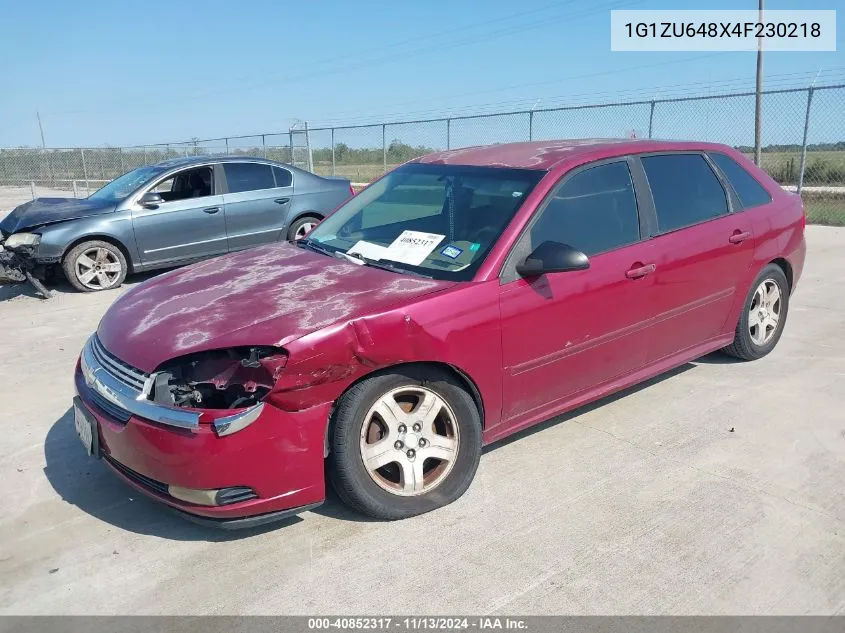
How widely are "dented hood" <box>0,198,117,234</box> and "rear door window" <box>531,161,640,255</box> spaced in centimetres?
620

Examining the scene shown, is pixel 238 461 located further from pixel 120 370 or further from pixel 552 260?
pixel 552 260

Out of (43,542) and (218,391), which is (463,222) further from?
(43,542)

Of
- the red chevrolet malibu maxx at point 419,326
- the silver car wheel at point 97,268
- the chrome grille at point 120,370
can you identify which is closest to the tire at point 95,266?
the silver car wheel at point 97,268

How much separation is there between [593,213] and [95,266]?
6327 mm

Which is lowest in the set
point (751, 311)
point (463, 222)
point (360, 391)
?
point (751, 311)

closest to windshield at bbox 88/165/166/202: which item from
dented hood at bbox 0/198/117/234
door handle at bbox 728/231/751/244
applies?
dented hood at bbox 0/198/117/234

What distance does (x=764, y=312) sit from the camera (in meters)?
5.06

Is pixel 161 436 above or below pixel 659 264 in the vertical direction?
below

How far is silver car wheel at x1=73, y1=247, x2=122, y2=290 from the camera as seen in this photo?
7.93 m

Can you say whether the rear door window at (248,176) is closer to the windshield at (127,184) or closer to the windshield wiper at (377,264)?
the windshield at (127,184)

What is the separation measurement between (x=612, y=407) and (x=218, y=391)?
8.40ft

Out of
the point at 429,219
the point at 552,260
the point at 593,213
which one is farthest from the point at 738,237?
the point at 429,219

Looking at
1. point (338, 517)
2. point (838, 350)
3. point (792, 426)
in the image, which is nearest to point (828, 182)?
point (838, 350)

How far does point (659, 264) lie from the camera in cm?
397
